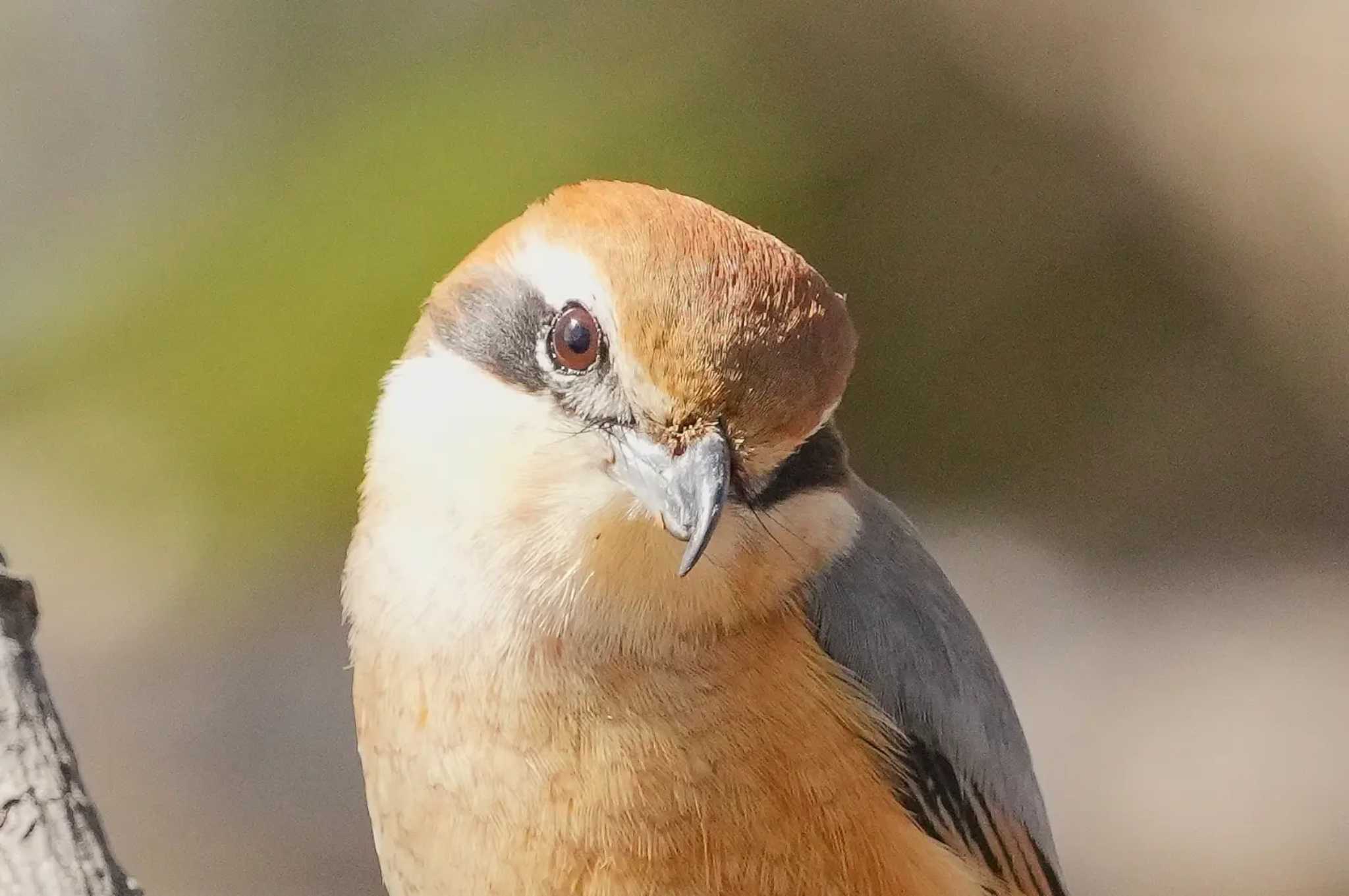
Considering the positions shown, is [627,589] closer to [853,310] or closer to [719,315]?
[719,315]

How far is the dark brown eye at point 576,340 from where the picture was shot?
79 cm

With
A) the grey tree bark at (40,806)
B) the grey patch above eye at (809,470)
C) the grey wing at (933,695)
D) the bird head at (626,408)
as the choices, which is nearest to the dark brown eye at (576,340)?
the bird head at (626,408)

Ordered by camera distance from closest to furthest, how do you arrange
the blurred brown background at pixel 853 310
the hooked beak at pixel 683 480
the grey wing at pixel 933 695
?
the hooked beak at pixel 683 480
the grey wing at pixel 933 695
the blurred brown background at pixel 853 310

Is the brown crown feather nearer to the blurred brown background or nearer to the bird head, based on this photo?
the bird head

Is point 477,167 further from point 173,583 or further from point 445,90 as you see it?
point 173,583

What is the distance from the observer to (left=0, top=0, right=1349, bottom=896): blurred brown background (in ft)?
4.25

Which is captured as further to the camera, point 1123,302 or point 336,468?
point 1123,302

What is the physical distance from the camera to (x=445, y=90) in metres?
1.29

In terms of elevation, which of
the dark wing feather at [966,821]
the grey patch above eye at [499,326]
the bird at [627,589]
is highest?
the grey patch above eye at [499,326]

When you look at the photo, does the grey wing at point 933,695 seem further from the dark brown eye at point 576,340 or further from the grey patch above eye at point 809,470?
the dark brown eye at point 576,340

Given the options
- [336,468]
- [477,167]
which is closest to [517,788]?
[336,468]

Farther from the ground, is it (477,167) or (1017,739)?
(477,167)

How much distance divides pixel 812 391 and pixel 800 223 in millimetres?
600

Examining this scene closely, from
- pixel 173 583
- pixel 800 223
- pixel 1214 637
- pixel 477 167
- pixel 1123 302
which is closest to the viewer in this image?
pixel 477 167
